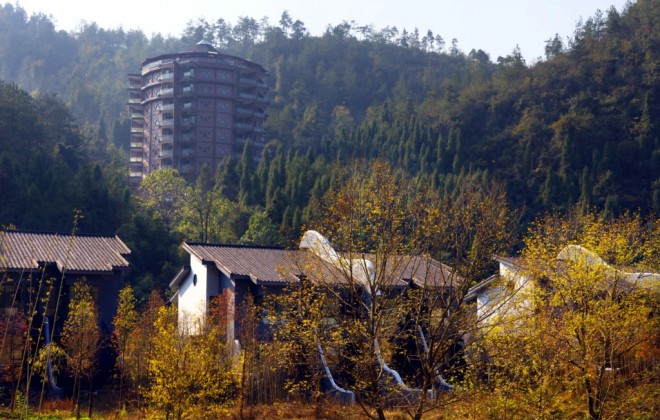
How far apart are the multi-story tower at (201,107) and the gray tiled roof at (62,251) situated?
121 ft

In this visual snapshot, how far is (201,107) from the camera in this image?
65.9 metres

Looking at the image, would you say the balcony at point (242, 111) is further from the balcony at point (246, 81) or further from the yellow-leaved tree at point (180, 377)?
the yellow-leaved tree at point (180, 377)

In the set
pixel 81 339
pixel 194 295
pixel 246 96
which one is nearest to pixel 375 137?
pixel 246 96

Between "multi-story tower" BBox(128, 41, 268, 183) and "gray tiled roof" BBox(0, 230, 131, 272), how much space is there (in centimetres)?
3695

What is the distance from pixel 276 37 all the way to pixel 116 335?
68.9 meters

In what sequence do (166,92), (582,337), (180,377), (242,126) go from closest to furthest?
(180,377)
(582,337)
(166,92)
(242,126)

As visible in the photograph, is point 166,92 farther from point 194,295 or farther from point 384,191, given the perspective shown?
point 384,191

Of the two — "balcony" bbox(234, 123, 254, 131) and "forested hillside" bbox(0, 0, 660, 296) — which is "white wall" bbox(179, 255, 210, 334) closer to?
"forested hillside" bbox(0, 0, 660, 296)

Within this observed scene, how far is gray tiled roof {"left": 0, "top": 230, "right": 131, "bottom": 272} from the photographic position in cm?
2558

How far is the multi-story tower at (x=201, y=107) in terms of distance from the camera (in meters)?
65.2

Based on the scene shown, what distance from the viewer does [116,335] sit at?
84.3 feet

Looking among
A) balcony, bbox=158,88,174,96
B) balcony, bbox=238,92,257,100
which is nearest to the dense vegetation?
balcony, bbox=238,92,257,100

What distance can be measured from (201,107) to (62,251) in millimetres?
39936

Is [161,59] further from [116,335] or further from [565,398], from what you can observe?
[565,398]
